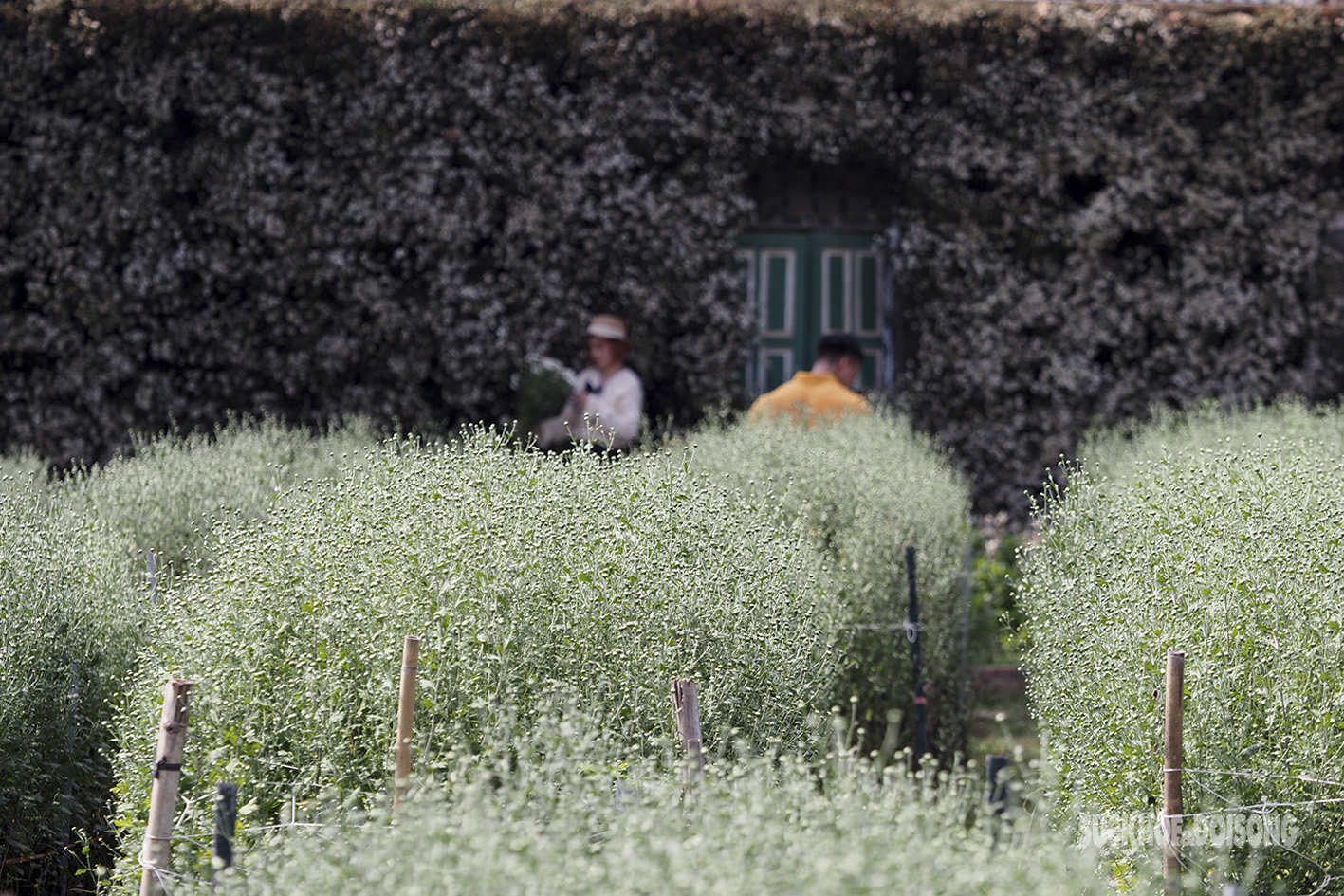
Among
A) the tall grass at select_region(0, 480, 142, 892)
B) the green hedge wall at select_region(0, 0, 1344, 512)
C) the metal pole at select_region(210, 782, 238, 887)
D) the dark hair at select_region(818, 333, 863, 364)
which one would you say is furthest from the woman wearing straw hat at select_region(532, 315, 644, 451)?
the metal pole at select_region(210, 782, 238, 887)

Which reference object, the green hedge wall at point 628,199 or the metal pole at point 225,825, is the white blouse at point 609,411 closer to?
the green hedge wall at point 628,199

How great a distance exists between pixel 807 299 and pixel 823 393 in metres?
2.47

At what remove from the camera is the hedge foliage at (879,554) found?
5.57 metres

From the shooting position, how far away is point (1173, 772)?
3.05 meters

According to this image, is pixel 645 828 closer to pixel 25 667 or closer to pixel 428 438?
pixel 25 667

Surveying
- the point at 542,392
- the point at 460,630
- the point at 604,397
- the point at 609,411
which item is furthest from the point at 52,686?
the point at 542,392

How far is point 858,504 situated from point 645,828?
360 centimetres

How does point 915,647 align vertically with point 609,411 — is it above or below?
below

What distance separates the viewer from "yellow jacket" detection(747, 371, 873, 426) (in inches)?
304

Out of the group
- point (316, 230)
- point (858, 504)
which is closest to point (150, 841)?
point (858, 504)

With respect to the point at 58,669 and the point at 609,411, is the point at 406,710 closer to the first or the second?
the point at 58,669

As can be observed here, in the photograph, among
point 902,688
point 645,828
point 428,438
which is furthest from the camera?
point 428,438

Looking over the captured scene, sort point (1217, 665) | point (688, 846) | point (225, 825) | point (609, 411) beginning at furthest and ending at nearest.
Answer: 1. point (609, 411)
2. point (1217, 665)
3. point (225, 825)
4. point (688, 846)

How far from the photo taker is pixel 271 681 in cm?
328
